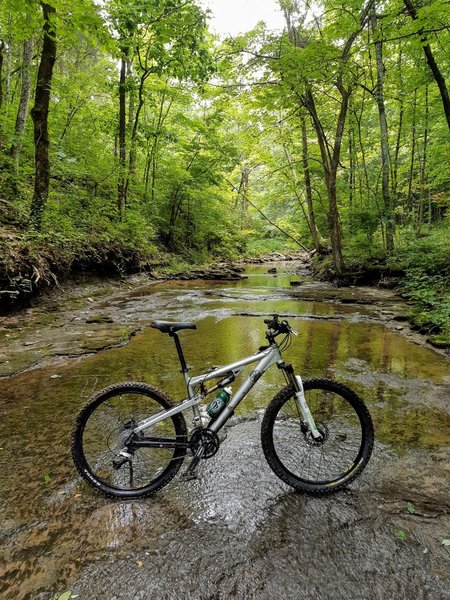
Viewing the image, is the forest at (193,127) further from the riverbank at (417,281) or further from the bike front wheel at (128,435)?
the bike front wheel at (128,435)

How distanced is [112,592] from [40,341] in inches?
209

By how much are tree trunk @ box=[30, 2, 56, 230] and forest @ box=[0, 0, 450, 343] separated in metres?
0.04

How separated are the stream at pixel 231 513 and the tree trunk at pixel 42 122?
591 cm

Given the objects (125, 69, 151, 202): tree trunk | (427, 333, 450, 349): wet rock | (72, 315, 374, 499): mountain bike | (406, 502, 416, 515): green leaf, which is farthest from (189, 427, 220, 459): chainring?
(125, 69, 151, 202): tree trunk

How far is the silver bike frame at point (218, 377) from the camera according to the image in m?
2.60

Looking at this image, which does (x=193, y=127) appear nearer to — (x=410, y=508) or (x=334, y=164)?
(x=334, y=164)

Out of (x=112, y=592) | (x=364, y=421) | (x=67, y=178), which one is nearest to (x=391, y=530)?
(x=364, y=421)

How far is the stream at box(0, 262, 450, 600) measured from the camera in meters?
1.88

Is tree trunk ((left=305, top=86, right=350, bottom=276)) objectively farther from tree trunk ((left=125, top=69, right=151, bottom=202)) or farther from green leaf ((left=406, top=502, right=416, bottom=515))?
green leaf ((left=406, top=502, right=416, bottom=515))

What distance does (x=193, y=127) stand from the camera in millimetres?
19078

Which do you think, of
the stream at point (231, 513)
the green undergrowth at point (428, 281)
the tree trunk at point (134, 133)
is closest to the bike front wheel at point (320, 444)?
the stream at point (231, 513)

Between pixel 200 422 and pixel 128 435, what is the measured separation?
589 mm

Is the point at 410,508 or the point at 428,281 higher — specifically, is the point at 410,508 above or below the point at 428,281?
below

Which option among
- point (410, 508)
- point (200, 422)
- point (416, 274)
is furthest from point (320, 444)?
point (416, 274)
